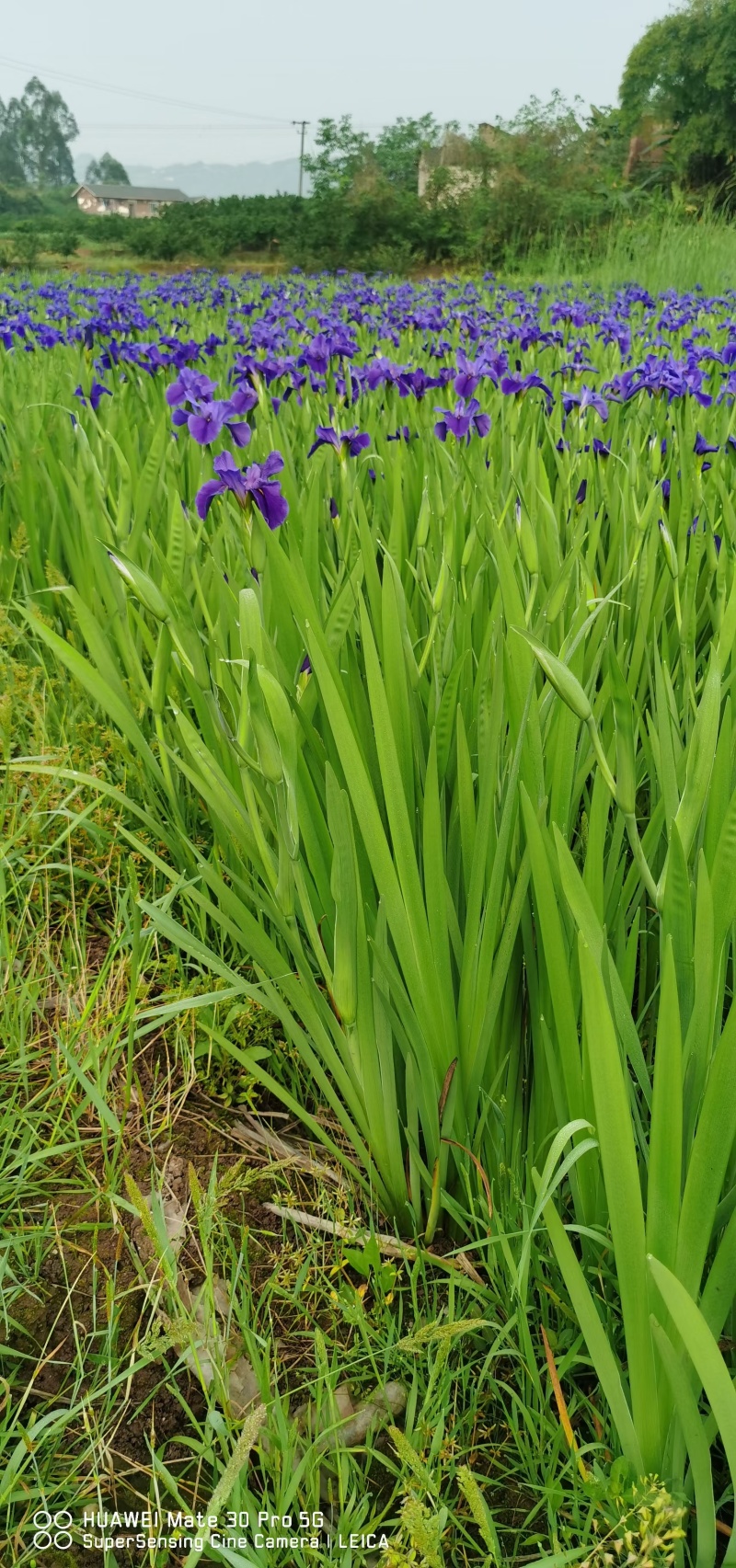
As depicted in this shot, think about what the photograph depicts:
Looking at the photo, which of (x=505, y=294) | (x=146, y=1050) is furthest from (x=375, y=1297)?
(x=505, y=294)

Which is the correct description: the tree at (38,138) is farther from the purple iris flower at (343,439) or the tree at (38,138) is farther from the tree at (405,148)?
the purple iris flower at (343,439)

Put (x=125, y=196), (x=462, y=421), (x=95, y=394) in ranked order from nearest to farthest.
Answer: (x=462, y=421), (x=95, y=394), (x=125, y=196)

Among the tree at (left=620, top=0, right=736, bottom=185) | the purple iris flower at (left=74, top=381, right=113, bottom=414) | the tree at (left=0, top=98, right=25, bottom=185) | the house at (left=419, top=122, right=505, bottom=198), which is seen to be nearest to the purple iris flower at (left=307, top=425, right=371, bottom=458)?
the purple iris flower at (left=74, top=381, right=113, bottom=414)

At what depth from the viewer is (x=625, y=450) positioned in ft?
7.10

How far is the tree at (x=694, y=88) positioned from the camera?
27.3 meters

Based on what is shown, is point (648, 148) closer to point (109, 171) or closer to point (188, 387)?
point (188, 387)

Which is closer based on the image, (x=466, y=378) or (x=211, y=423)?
(x=211, y=423)

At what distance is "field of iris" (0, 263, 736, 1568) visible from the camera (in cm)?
85

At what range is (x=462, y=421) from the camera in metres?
2.10

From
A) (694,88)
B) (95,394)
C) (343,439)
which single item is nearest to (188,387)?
(343,439)

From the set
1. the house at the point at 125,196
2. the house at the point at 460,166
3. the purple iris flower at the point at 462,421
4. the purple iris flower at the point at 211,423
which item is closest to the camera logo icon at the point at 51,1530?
the purple iris flower at the point at 211,423

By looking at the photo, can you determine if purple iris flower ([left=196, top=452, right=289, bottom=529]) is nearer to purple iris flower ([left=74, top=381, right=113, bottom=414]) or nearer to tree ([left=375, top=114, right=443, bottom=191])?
purple iris flower ([left=74, top=381, right=113, bottom=414])

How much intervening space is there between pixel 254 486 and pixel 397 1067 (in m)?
0.79

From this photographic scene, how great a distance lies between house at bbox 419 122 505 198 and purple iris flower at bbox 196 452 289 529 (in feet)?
76.9
